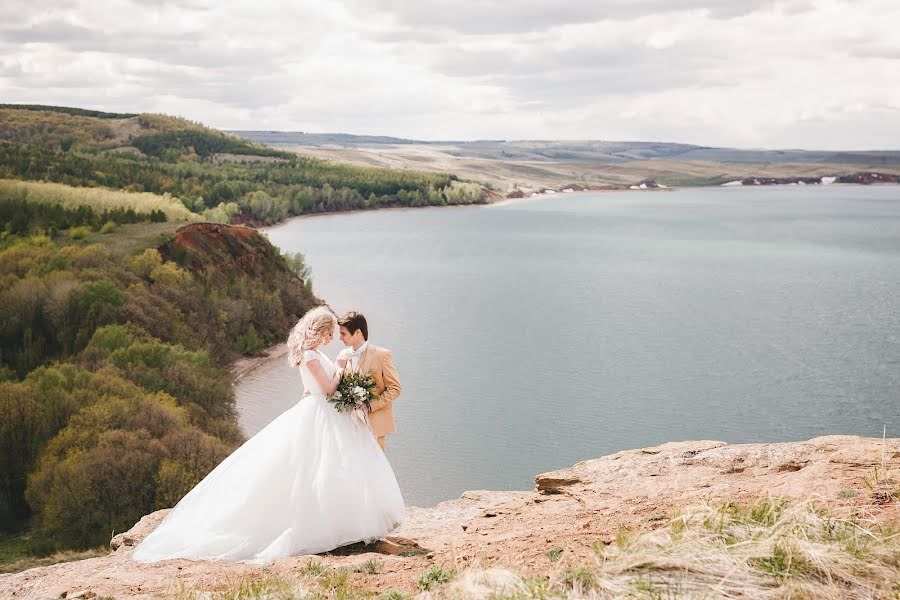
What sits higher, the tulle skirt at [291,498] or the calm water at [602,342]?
the tulle skirt at [291,498]

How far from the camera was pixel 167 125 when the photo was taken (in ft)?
543

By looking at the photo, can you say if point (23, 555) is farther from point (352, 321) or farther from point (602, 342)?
point (602, 342)

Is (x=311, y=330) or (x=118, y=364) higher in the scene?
(x=311, y=330)

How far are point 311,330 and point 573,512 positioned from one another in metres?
2.87

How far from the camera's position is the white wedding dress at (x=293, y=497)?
24.8 ft

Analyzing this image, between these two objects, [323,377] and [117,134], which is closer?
[323,377]

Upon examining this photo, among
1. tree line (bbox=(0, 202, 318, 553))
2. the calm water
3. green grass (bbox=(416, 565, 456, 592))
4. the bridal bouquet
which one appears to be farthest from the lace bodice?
the calm water

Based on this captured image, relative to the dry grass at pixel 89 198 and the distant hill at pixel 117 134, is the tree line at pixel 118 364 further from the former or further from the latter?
the distant hill at pixel 117 134

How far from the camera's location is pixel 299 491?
7645 mm

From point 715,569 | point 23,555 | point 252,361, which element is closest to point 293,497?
point 715,569

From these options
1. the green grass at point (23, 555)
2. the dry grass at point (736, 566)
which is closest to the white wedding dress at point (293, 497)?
the dry grass at point (736, 566)

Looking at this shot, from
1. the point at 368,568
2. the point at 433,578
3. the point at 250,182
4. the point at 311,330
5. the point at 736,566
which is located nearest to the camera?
the point at 736,566

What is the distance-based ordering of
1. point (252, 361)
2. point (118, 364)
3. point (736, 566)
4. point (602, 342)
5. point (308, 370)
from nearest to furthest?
point (736, 566)
point (308, 370)
point (118, 364)
point (602, 342)
point (252, 361)

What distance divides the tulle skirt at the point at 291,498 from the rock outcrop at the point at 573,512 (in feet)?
0.72
